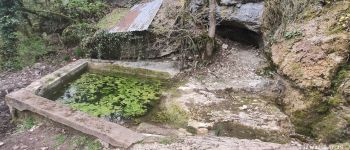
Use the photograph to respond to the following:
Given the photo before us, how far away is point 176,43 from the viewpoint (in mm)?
7031

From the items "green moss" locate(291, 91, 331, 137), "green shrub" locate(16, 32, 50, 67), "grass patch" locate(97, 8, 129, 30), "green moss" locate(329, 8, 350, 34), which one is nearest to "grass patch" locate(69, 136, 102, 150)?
"green moss" locate(291, 91, 331, 137)

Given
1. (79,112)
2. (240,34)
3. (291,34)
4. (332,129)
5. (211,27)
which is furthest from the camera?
(240,34)

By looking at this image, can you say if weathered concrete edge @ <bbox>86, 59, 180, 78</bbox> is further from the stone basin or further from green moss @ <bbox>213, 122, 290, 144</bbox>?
green moss @ <bbox>213, 122, 290, 144</bbox>

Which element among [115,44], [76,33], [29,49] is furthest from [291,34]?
[29,49]

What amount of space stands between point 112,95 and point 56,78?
1.28 meters

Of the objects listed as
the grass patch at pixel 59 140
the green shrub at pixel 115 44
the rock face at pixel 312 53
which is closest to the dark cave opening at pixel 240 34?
the rock face at pixel 312 53

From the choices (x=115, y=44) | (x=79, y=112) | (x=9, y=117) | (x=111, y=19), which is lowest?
(x=9, y=117)

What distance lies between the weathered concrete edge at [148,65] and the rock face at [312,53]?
2148 millimetres

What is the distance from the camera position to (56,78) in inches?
255

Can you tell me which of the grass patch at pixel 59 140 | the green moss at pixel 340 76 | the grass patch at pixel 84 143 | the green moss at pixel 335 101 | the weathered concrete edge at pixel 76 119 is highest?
the green moss at pixel 340 76

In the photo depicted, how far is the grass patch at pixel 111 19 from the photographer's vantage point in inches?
318

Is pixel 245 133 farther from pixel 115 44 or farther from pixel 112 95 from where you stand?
pixel 115 44

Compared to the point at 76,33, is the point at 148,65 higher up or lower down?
lower down

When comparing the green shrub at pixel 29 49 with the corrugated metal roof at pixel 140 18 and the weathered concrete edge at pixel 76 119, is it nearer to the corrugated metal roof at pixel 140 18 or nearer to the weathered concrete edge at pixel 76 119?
the corrugated metal roof at pixel 140 18
